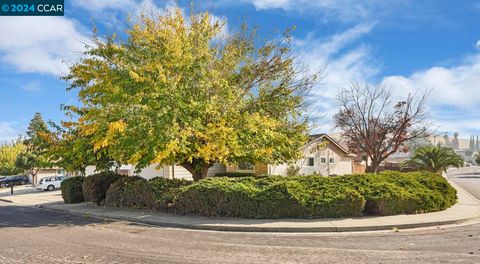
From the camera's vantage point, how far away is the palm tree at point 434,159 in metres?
37.2

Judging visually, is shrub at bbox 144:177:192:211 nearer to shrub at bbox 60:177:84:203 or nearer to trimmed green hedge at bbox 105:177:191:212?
trimmed green hedge at bbox 105:177:191:212

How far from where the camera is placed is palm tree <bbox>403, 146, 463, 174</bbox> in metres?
37.2

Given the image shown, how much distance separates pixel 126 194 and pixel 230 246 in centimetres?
921

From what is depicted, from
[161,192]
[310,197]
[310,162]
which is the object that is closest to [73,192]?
[161,192]

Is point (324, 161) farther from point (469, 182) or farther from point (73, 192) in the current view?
point (73, 192)

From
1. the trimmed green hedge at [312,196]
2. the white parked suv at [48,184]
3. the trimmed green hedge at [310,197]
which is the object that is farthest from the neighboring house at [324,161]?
the trimmed green hedge at [310,197]

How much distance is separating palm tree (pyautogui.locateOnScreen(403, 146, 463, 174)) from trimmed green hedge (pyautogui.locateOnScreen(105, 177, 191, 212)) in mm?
A: 29061

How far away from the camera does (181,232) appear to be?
11727 mm

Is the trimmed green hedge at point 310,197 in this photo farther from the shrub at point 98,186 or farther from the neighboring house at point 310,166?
the neighboring house at point 310,166

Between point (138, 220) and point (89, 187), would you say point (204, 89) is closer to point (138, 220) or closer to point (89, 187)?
point (138, 220)

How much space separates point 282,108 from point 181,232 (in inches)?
335

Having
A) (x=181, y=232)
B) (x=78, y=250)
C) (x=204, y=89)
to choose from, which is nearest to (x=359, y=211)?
(x=181, y=232)

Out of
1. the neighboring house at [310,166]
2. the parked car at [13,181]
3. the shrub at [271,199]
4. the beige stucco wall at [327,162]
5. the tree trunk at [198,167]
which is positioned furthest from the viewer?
the parked car at [13,181]

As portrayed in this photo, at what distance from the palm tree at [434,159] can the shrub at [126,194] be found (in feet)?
95.9
